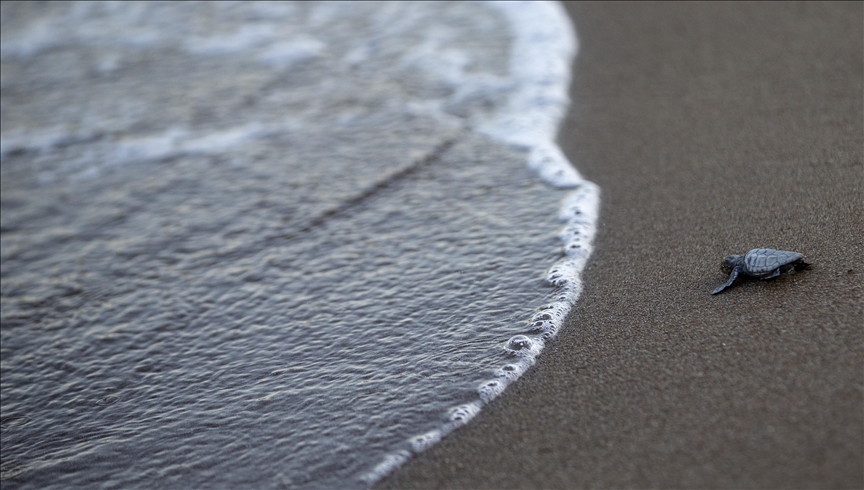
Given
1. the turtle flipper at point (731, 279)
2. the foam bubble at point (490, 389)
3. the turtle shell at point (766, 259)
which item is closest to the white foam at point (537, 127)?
the foam bubble at point (490, 389)

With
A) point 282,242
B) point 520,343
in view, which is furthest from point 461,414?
point 282,242

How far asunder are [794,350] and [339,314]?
1.63 meters

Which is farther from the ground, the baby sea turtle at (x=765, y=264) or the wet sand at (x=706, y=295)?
the baby sea turtle at (x=765, y=264)

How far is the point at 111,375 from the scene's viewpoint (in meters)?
2.95

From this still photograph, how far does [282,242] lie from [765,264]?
2.08 meters

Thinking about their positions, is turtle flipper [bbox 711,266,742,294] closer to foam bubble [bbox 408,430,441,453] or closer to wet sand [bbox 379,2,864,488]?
wet sand [bbox 379,2,864,488]

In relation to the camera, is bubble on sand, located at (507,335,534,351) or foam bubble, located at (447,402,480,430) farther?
bubble on sand, located at (507,335,534,351)

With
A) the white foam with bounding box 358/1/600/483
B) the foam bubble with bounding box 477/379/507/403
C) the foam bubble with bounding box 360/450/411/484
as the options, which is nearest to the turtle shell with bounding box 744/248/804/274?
the white foam with bounding box 358/1/600/483

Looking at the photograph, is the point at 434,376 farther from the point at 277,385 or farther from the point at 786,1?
the point at 786,1

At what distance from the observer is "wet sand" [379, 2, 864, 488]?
2.13 m

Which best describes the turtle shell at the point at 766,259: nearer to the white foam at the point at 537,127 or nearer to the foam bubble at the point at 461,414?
the white foam at the point at 537,127

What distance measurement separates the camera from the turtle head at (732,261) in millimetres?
2746

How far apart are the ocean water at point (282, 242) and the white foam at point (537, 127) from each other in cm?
1

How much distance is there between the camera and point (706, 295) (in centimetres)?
276
